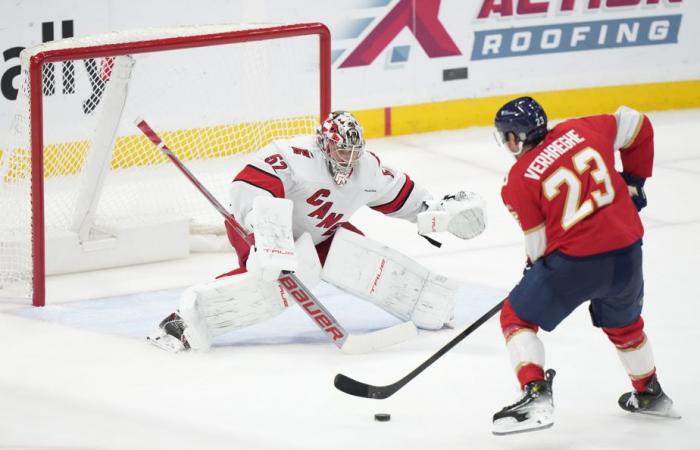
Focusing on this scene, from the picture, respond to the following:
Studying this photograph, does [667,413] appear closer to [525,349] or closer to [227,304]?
[525,349]

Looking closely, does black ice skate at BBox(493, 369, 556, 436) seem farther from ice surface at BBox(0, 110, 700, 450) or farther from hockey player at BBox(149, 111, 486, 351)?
hockey player at BBox(149, 111, 486, 351)

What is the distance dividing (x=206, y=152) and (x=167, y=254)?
800 millimetres

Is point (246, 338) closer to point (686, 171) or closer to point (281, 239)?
point (281, 239)

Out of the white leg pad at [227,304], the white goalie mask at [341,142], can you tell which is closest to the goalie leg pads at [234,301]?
the white leg pad at [227,304]

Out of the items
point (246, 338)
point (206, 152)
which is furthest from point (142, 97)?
point (246, 338)

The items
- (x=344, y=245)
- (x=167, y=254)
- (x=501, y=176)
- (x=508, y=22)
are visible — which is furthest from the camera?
(x=508, y=22)

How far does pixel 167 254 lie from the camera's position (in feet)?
18.8

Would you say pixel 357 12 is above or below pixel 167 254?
above

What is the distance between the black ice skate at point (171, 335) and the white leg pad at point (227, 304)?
4cm

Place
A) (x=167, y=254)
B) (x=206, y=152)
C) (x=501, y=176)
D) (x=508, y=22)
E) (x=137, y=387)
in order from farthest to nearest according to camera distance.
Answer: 1. (x=508, y=22)
2. (x=501, y=176)
3. (x=206, y=152)
4. (x=167, y=254)
5. (x=137, y=387)

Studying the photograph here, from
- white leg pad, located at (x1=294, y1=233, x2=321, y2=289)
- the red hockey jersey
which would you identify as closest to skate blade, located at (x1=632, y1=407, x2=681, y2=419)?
the red hockey jersey

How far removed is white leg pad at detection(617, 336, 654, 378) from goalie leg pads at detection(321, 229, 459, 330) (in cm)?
102

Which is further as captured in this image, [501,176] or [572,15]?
[572,15]

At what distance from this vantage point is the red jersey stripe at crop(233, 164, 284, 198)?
4418 mm
